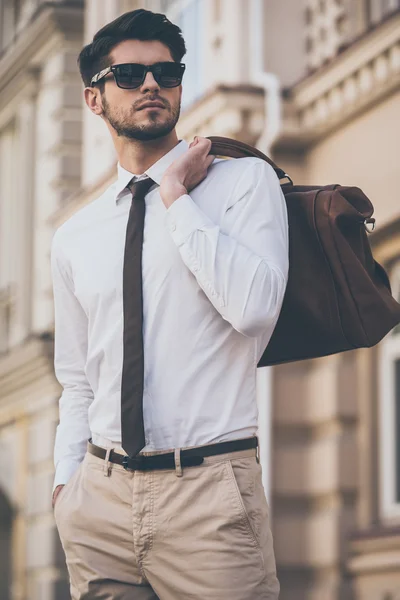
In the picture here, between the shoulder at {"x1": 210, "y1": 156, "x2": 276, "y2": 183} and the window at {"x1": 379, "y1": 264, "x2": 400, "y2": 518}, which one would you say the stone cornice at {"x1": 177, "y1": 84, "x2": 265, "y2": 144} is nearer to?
the window at {"x1": 379, "y1": 264, "x2": 400, "y2": 518}

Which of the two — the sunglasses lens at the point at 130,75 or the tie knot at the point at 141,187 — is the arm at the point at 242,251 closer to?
the tie knot at the point at 141,187

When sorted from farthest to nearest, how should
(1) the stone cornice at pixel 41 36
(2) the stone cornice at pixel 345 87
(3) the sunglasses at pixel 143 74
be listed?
(1) the stone cornice at pixel 41 36, (2) the stone cornice at pixel 345 87, (3) the sunglasses at pixel 143 74

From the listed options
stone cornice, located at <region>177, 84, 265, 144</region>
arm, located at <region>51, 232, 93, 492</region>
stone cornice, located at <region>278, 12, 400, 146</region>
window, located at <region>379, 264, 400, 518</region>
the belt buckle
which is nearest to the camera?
the belt buckle

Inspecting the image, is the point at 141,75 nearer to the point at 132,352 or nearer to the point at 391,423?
the point at 132,352

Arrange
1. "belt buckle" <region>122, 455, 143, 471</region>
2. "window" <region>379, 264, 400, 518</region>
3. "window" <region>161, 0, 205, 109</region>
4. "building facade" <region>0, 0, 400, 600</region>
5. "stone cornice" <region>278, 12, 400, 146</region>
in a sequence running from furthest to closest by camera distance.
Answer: "window" <region>161, 0, 205, 109</region> < "window" <region>379, 264, 400, 518</region> < "building facade" <region>0, 0, 400, 600</region> < "stone cornice" <region>278, 12, 400, 146</region> < "belt buckle" <region>122, 455, 143, 471</region>

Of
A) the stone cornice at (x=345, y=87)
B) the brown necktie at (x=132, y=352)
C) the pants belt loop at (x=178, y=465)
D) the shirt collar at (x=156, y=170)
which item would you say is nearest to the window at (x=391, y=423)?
the stone cornice at (x=345, y=87)

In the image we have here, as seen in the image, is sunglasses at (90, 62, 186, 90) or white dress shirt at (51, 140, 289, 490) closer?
white dress shirt at (51, 140, 289, 490)

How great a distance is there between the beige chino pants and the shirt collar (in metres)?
0.69

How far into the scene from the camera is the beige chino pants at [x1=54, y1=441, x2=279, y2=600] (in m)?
2.79

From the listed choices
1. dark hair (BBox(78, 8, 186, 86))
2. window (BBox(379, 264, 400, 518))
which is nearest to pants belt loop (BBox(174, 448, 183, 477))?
dark hair (BBox(78, 8, 186, 86))

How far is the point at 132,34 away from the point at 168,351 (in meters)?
0.80

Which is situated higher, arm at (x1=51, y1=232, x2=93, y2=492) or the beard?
the beard

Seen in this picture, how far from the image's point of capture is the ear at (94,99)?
3.29 metres

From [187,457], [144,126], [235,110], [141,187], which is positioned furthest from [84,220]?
[235,110]
